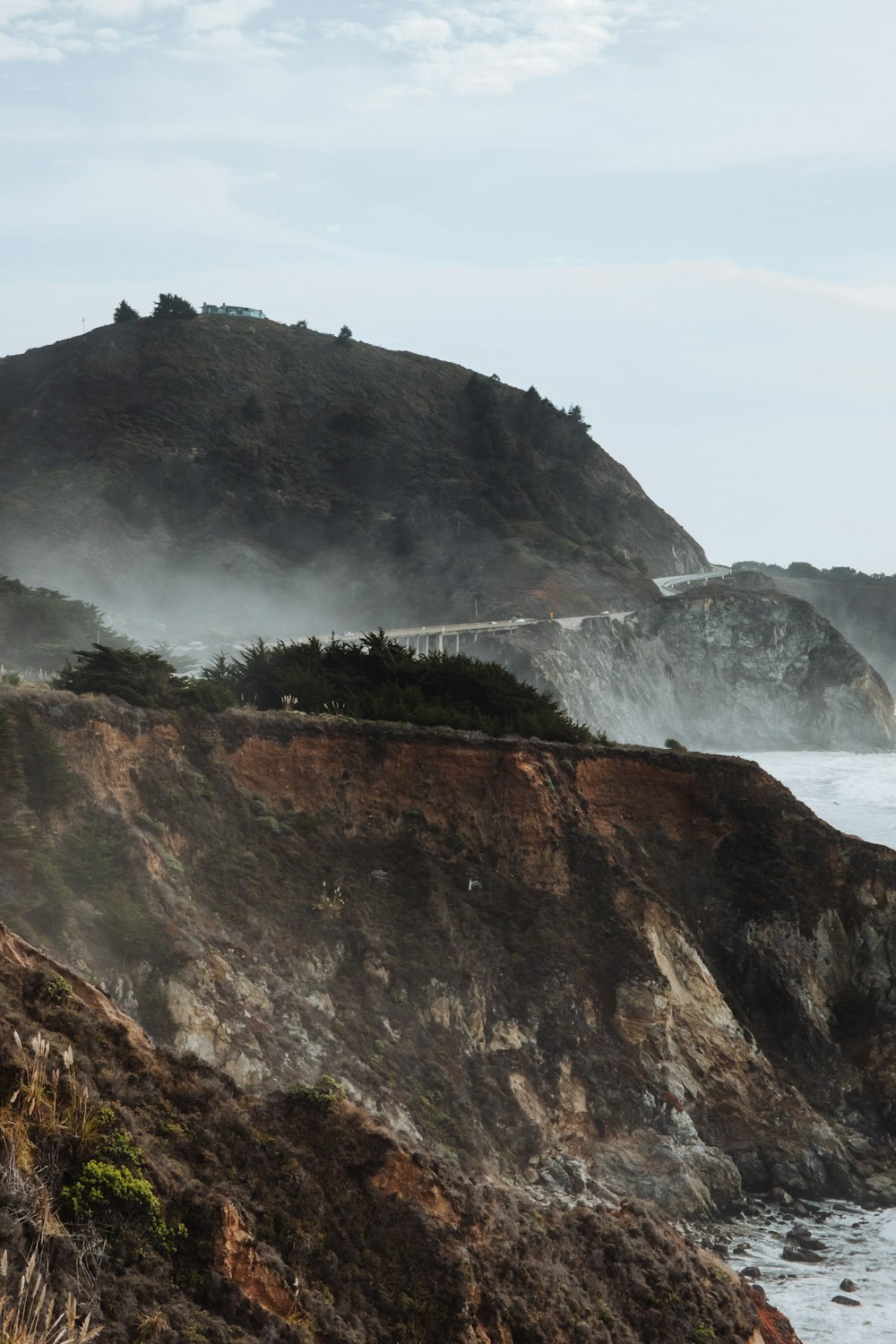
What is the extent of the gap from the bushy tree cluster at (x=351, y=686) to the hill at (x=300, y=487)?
4777 cm

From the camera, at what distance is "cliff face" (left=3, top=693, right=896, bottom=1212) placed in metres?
23.2

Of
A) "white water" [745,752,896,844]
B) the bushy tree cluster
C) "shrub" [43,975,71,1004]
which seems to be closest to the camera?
"shrub" [43,975,71,1004]

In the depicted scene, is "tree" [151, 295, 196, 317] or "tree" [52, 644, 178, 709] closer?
"tree" [52, 644, 178, 709]

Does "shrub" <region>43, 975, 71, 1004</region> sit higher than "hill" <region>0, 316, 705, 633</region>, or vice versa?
"hill" <region>0, 316, 705, 633</region>

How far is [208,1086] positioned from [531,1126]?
38.6ft

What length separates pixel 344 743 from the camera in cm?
3031

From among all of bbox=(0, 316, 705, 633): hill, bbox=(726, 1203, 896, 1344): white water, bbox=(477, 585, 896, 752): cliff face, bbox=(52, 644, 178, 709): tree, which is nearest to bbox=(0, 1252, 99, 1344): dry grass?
bbox=(726, 1203, 896, 1344): white water

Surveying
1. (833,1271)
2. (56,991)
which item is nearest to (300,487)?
(833,1271)

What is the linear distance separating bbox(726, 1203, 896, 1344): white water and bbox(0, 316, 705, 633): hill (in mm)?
62685

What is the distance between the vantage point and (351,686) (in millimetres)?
35531

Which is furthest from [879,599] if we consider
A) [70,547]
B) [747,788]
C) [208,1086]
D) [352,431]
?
[208,1086]

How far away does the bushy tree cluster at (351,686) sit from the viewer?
29156 mm

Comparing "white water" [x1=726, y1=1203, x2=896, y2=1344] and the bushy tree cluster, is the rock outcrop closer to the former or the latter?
the bushy tree cluster

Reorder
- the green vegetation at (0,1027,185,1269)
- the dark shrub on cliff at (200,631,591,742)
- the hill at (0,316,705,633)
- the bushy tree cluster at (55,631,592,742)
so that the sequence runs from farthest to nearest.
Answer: the hill at (0,316,705,633)
the dark shrub on cliff at (200,631,591,742)
the bushy tree cluster at (55,631,592,742)
the green vegetation at (0,1027,185,1269)
